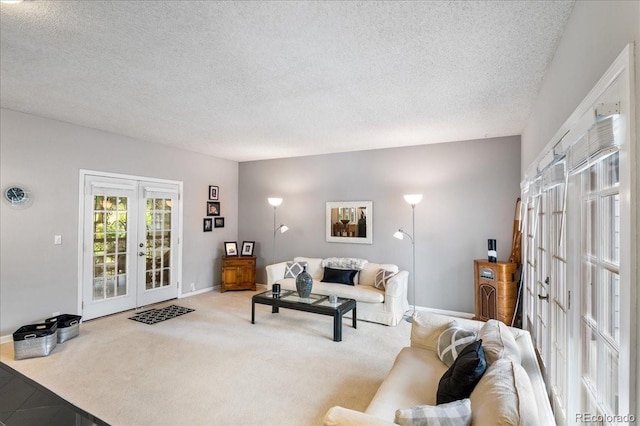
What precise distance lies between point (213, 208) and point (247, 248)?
106 centimetres

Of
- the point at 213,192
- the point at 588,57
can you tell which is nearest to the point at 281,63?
the point at 588,57

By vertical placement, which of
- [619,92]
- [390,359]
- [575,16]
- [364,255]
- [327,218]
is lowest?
[390,359]

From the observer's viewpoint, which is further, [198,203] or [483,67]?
[198,203]

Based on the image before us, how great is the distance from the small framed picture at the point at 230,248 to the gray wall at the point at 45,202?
6.58 ft

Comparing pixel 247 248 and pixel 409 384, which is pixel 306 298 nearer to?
pixel 409 384

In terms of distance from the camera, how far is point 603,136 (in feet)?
3.84

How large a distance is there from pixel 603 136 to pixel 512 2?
105cm

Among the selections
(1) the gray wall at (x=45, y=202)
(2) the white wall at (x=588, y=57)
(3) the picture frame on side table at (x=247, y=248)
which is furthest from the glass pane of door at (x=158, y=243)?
(2) the white wall at (x=588, y=57)

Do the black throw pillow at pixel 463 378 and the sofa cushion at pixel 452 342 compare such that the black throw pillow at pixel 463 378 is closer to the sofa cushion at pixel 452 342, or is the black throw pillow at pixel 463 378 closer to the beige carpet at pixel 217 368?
the sofa cushion at pixel 452 342

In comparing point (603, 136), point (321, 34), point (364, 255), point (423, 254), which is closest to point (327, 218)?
point (364, 255)

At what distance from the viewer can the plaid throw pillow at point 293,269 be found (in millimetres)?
5336

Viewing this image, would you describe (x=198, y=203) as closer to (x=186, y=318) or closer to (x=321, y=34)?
(x=186, y=318)

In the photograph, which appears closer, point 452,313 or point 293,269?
point 452,313

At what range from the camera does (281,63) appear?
2441 mm
